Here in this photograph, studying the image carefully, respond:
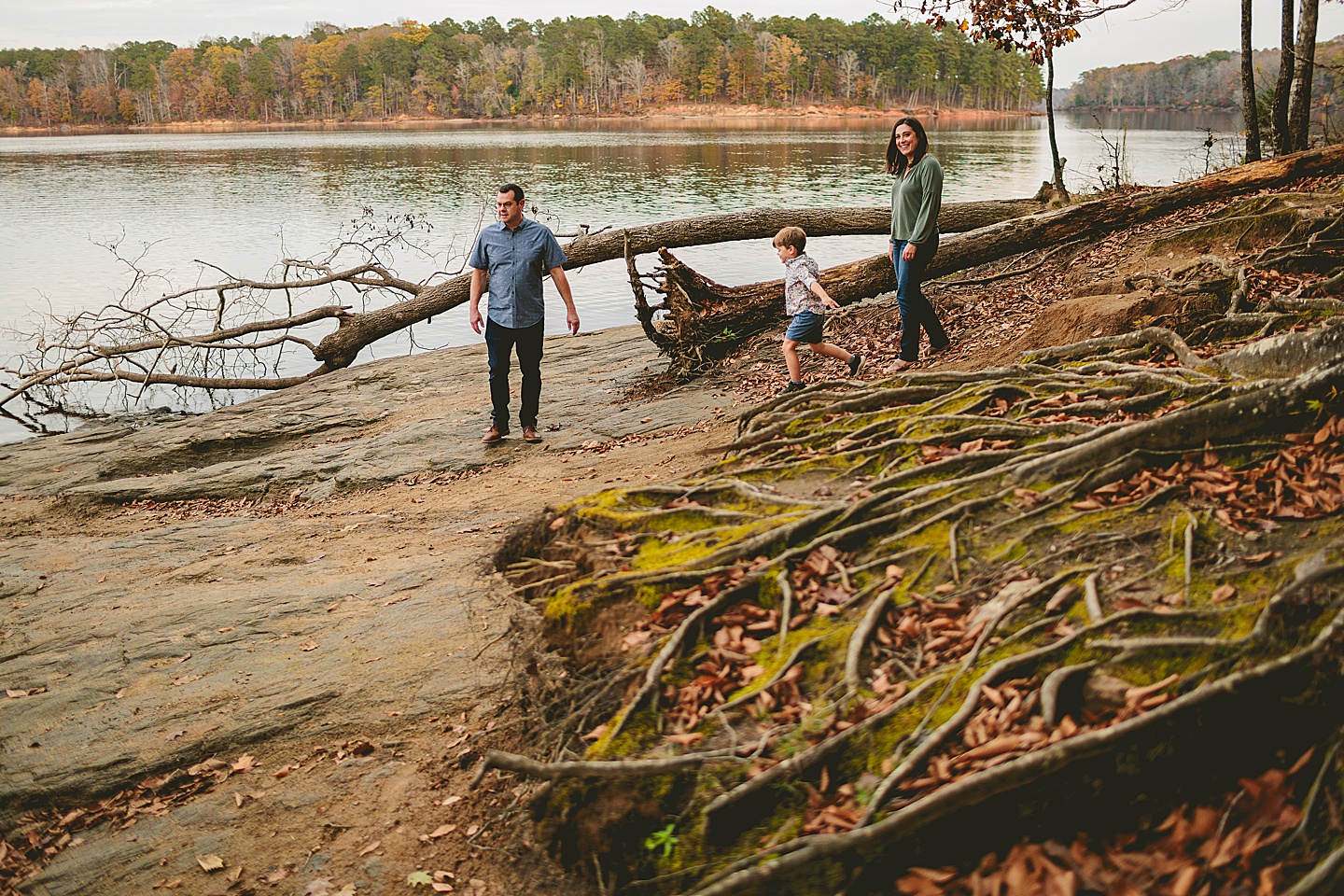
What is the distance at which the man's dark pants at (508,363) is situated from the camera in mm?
9766

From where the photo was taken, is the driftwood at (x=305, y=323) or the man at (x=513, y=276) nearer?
the man at (x=513, y=276)

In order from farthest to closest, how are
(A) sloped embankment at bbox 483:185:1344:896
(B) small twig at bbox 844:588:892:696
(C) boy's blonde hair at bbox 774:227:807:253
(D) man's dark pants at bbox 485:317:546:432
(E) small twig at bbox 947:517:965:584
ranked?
1. (D) man's dark pants at bbox 485:317:546:432
2. (C) boy's blonde hair at bbox 774:227:807:253
3. (E) small twig at bbox 947:517:965:584
4. (B) small twig at bbox 844:588:892:696
5. (A) sloped embankment at bbox 483:185:1344:896

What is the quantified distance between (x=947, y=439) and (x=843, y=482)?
634 millimetres

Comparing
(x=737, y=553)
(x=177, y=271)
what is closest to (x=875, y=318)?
(x=737, y=553)

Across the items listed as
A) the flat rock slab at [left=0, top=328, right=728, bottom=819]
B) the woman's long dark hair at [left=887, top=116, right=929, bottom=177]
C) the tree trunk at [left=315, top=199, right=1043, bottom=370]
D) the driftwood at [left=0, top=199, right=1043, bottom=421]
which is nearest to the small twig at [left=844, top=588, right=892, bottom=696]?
the flat rock slab at [left=0, top=328, right=728, bottom=819]

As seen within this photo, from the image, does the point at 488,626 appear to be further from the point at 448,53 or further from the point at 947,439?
the point at 448,53

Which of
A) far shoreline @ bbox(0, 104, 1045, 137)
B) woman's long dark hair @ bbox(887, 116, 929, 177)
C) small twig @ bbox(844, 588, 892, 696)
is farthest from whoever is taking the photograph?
far shoreline @ bbox(0, 104, 1045, 137)

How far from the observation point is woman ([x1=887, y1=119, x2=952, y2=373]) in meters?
8.69

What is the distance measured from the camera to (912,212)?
890 centimetres

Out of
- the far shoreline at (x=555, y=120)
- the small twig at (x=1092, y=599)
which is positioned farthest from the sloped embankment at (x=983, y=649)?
the far shoreline at (x=555, y=120)

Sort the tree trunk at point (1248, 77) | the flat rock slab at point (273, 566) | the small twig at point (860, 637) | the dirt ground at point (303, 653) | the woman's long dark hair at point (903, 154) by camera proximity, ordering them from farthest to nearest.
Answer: the tree trunk at point (1248, 77)
the woman's long dark hair at point (903, 154)
the flat rock slab at point (273, 566)
the dirt ground at point (303, 653)
the small twig at point (860, 637)

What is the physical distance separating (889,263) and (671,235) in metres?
3.24

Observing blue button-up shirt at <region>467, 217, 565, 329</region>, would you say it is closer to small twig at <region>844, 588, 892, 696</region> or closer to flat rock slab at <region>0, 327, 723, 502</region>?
flat rock slab at <region>0, 327, 723, 502</region>

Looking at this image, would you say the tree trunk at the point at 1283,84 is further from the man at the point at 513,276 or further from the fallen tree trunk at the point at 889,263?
the man at the point at 513,276
